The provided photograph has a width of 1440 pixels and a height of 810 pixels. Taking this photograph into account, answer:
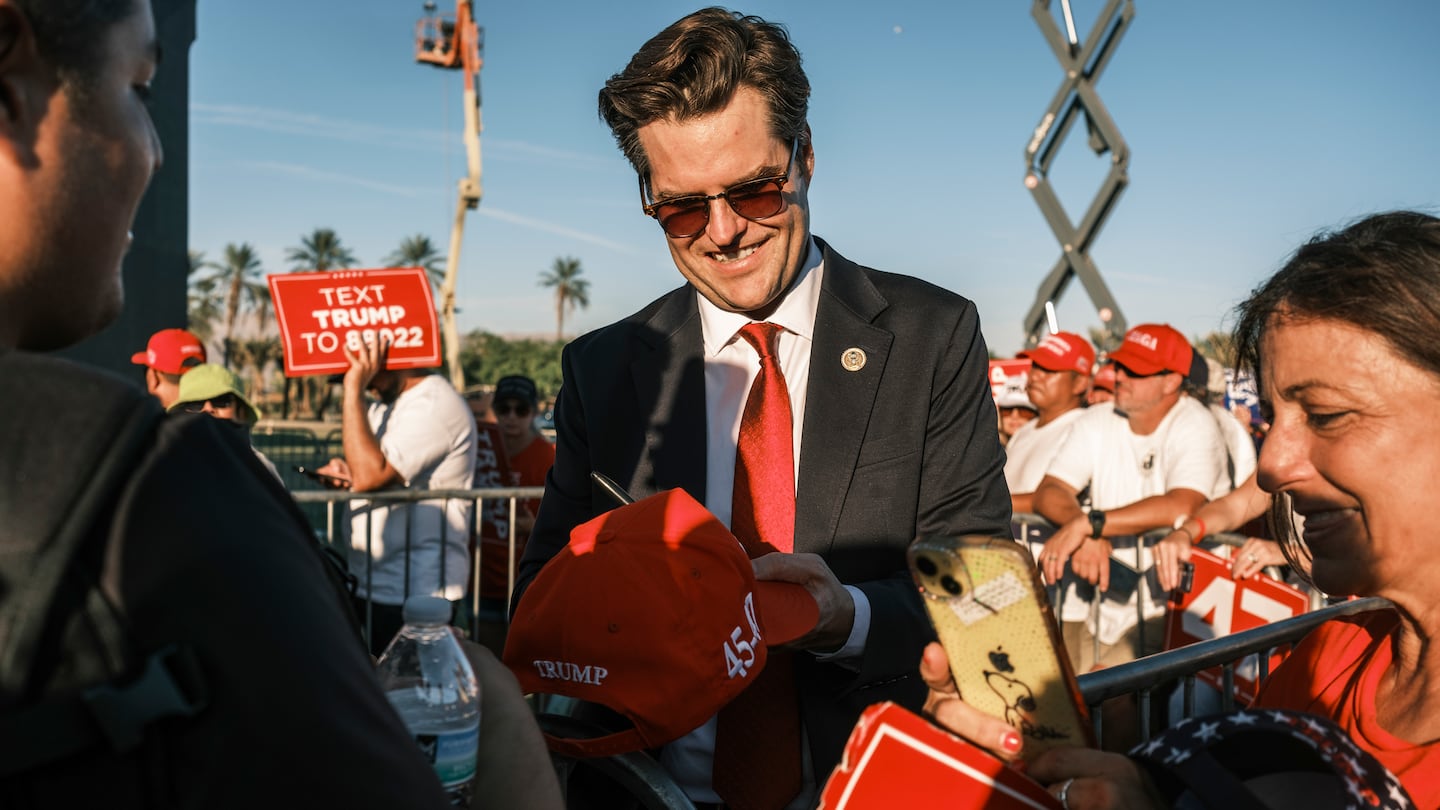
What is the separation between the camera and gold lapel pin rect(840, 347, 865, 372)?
2188 mm

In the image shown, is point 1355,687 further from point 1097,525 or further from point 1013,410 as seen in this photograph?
point 1013,410

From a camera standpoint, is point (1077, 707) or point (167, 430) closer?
point (167, 430)

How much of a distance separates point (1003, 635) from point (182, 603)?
0.94 metres

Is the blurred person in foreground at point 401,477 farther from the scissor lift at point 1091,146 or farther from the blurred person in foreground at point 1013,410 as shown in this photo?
the scissor lift at point 1091,146

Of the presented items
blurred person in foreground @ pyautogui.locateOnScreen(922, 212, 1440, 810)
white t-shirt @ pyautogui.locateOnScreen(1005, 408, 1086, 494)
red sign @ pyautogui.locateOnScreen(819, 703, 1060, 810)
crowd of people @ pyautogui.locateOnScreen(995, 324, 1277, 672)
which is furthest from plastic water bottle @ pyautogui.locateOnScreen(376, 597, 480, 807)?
white t-shirt @ pyautogui.locateOnScreen(1005, 408, 1086, 494)

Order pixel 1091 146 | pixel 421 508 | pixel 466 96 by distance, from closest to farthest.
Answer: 1. pixel 421 508
2. pixel 1091 146
3. pixel 466 96

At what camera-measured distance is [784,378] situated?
2252mm

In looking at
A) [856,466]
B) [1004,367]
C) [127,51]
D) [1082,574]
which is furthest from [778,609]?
[1004,367]

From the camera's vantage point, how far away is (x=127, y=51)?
0.85 metres

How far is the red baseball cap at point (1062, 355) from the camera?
6.92 m

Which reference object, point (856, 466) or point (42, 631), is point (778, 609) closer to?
point (856, 466)

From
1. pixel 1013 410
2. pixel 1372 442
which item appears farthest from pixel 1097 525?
pixel 1372 442

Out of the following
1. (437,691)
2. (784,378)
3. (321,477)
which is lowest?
(321,477)

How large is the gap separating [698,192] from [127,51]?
140 centimetres
